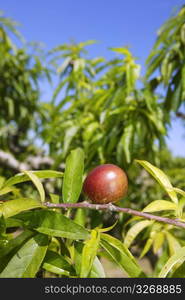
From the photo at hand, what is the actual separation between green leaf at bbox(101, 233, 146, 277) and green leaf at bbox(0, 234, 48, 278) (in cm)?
12

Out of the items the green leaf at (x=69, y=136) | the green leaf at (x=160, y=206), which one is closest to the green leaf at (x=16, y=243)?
the green leaf at (x=160, y=206)

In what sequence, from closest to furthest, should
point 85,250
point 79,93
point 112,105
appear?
point 85,250 < point 112,105 < point 79,93

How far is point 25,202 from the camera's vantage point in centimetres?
55

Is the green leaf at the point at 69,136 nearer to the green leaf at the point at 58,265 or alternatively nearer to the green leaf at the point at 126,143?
the green leaf at the point at 126,143

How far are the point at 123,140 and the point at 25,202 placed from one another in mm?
780

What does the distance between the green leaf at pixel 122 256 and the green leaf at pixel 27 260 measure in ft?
0.39

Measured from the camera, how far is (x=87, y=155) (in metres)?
1.40

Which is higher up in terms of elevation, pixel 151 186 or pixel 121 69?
pixel 121 69

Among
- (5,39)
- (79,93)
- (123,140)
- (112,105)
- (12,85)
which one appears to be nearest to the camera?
(123,140)

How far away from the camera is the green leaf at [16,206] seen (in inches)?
20.9

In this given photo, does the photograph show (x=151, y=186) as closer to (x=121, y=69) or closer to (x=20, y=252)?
(x=121, y=69)

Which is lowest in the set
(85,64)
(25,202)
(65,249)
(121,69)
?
(65,249)

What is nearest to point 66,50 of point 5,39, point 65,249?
point 5,39

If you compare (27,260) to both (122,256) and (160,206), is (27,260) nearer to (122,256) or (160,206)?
(122,256)
